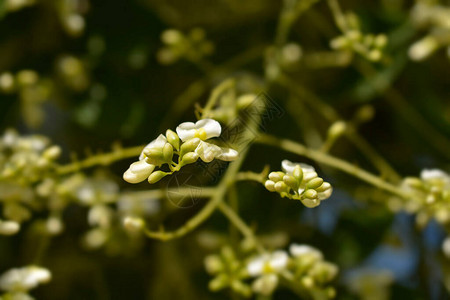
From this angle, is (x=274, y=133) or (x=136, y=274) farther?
(x=136, y=274)

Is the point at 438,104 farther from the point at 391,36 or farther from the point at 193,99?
the point at 193,99

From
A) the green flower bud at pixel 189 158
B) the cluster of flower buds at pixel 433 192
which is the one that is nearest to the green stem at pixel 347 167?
the cluster of flower buds at pixel 433 192

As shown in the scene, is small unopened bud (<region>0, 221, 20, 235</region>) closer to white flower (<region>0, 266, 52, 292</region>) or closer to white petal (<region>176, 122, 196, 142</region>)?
white flower (<region>0, 266, 52, 292</region>)

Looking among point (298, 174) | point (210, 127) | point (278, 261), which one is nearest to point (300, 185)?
point (298, 174)

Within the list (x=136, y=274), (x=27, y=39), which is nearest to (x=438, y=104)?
(x=136, y=274)

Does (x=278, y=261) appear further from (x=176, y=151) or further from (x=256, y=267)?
(x=176, y=151)

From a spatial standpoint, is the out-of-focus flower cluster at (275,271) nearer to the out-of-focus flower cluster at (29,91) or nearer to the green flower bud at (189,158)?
the green flower bud at (189,158)
